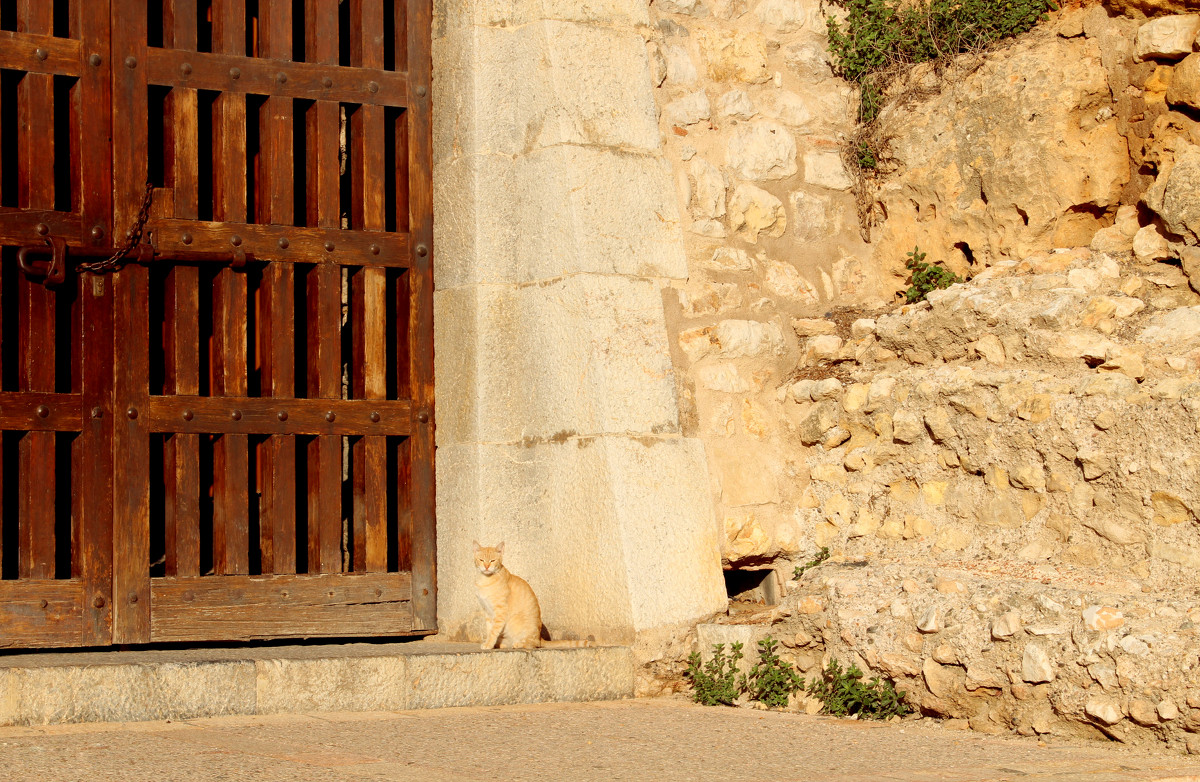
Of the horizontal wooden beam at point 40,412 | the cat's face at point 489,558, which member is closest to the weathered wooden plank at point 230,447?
the horizontal wooden beam at point 40,412

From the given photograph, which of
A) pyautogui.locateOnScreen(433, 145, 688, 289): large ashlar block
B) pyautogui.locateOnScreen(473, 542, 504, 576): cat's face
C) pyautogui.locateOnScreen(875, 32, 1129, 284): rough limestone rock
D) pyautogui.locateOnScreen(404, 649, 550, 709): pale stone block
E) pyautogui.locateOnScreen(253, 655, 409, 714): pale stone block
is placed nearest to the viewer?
pyautogui.locateOnScreen(253, 655, 409, 714): pale stone block

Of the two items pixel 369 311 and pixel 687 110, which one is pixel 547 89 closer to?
pixel 687 110

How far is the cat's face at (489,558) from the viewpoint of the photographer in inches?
187

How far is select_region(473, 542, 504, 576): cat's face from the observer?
4.76m

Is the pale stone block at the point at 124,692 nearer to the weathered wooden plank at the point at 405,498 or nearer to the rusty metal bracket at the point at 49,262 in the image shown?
the weathered wooden plank at the point at 405,498

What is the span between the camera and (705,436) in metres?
5.07

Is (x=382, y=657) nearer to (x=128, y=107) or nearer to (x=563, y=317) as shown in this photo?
(x=563, y=317)

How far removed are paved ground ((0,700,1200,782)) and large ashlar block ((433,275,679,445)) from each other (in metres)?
1.14

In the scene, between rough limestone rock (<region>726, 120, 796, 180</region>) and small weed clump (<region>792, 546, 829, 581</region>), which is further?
rough limestone rock (<region>726, 120, 796, 180</region>)

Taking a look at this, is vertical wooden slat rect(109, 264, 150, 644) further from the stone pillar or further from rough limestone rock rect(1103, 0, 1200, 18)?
rough limestone rock rect(1103, 0, 1200, 18)

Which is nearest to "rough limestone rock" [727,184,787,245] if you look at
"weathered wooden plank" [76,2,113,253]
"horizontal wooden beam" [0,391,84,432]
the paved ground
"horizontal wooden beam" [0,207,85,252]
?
the paved ground

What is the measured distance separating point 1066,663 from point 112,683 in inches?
111

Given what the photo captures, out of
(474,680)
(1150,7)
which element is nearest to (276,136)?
(474,680)

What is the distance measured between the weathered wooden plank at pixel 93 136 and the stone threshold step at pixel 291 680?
1507 mm
